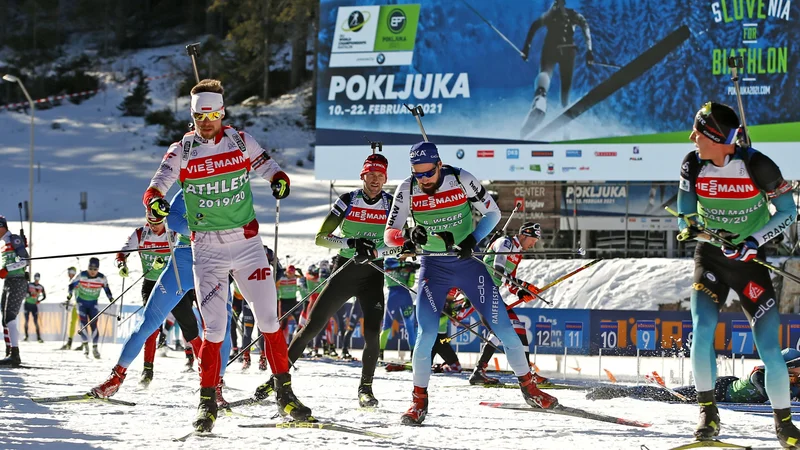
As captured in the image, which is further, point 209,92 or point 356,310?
point 356,310

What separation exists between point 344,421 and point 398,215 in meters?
1.59

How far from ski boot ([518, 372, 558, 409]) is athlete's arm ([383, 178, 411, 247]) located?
1464 millimetres

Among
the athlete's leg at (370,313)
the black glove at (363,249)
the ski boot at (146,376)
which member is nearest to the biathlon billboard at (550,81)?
the ski boot at (146,376)

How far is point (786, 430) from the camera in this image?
639cm

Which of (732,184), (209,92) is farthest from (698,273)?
(209,92)

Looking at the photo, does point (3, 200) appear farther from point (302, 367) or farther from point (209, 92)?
point (209, 92)

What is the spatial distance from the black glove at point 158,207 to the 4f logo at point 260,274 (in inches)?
27.8

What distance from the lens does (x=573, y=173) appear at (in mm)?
27516

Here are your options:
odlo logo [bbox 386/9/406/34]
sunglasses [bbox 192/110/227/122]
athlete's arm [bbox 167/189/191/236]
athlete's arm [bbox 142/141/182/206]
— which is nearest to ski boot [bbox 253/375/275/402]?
athlete's arm [bbox 167/189/191/236]

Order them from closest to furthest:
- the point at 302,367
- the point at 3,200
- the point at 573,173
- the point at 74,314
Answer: the point at 302,367 < the point at 74,314 < the point at 573,173 < the point at 3,200

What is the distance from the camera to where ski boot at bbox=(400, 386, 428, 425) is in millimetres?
7883

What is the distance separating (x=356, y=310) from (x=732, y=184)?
13.2m

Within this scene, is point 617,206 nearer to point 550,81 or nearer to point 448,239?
point 550,81

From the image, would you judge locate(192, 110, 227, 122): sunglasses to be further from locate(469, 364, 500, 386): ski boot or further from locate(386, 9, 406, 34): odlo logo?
locate(386, 9, 406, 34): odlo logo
